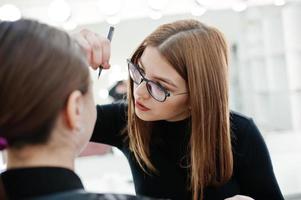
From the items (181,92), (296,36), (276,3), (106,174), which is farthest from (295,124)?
(181,92)

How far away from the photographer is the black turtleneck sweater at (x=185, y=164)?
80 centimetres

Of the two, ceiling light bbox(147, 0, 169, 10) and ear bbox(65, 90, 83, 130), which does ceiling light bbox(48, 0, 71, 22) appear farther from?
ear bbox(65, 90, 83, 130)

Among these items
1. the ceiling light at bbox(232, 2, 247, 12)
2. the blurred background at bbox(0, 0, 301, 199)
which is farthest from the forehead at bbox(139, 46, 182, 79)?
the ceiling light at bbox(232, 2, 247, 12)

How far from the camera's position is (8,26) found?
44 cm

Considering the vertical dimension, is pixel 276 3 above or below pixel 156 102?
above

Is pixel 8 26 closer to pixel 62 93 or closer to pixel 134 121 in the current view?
pixel 62 93

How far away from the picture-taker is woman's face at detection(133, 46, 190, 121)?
0.76m

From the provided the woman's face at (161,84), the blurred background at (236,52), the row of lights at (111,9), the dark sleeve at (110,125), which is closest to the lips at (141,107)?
the woman's face at (161,84)

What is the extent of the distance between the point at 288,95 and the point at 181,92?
3.50 feet

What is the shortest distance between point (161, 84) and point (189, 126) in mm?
128

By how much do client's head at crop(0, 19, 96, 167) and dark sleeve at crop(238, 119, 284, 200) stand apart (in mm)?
456

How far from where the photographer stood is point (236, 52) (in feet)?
5.13

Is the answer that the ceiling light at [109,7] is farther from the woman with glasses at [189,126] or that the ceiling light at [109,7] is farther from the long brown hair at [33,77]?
the long brown hair at [33,77]

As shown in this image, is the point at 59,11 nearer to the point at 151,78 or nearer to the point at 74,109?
the point at 151,78
